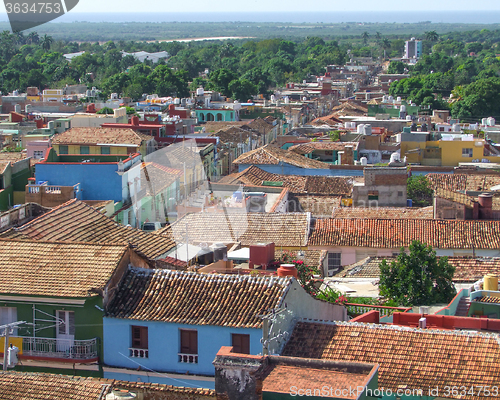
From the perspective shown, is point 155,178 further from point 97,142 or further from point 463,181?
point 463,181

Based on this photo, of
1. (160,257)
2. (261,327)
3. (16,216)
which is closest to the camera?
(261,327)

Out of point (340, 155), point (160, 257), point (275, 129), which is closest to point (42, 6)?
point (160, 257)

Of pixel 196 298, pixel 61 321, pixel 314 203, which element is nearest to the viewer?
pixel 61 321

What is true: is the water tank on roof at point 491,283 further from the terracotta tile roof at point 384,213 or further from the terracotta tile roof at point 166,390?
the terracotta tile roof at point 384,213

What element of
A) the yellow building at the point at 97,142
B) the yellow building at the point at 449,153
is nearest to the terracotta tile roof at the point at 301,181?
the yellow building at the point at 97,142

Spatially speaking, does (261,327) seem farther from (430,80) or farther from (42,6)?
(430,80)

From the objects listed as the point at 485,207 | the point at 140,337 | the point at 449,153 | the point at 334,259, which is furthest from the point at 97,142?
the point at 140,337
